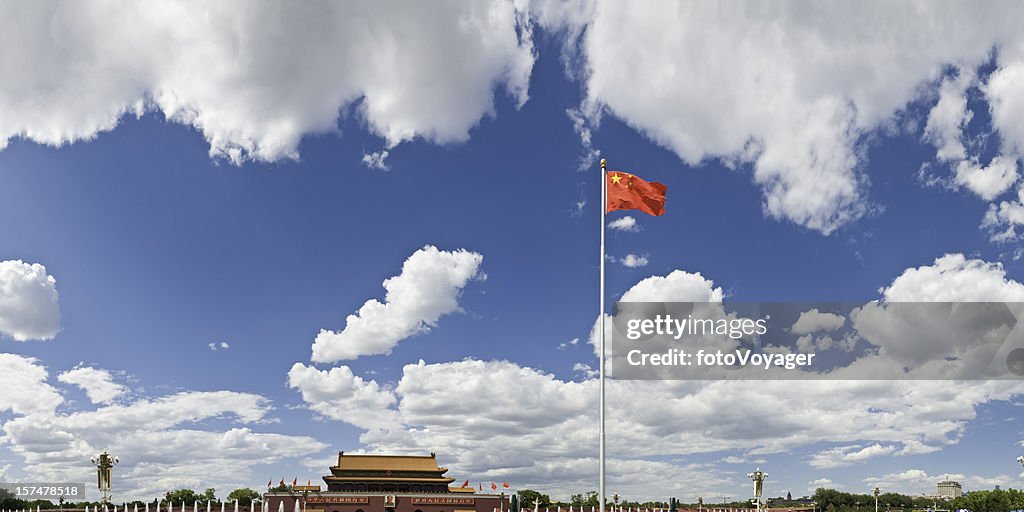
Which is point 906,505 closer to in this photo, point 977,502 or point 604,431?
point 977,502

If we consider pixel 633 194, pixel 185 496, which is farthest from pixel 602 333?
pixel 185 496

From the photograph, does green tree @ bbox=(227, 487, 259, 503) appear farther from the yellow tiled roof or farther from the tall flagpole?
the tall flagpole

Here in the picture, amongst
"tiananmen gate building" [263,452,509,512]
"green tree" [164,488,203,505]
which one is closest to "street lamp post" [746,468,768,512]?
"tiananmen gate building" [263,452,509,512]

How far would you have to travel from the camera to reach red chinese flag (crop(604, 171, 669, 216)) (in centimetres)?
2300

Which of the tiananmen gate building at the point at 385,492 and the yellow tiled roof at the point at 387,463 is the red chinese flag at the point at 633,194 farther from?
the yellow tiled roof at the point at 387,463

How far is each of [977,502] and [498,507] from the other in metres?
96.6

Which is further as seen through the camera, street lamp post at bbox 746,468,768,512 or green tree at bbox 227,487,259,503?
green tree at bbox 227,487,259,503

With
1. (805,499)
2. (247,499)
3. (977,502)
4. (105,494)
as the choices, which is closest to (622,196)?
(105,494)

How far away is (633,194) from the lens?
907 inches

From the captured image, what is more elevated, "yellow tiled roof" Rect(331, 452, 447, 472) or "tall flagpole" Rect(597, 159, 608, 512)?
"tall flagpole" Rect(597, 159, 608, 512)

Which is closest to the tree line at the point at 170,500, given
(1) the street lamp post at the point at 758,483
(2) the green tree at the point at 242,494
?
(2) the green tree at the point at 242,494

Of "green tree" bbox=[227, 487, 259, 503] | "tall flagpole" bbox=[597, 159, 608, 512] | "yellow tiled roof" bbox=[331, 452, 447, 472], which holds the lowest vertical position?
"green tree" bbox=[227, 487, 259, 503]

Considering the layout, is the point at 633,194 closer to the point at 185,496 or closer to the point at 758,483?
the point at 758,483

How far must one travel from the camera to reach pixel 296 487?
63.5 metres
